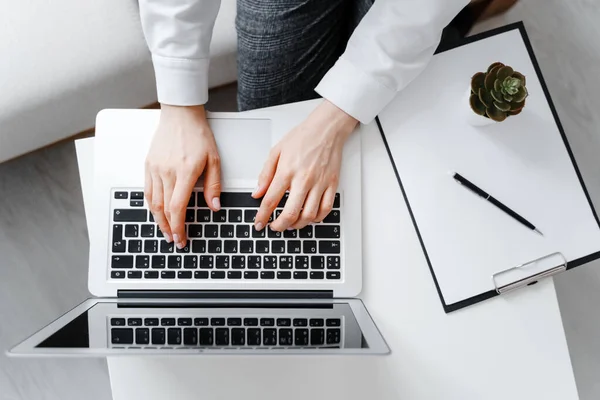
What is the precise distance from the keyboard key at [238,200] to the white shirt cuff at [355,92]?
0.54ft

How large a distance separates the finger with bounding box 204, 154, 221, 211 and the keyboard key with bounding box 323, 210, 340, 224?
14 cm

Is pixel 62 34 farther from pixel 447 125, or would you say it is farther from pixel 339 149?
pixel 447 125

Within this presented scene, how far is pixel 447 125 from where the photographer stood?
73 centimetres

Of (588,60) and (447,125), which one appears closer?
(447,125)

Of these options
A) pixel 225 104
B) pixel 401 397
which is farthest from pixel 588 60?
pixel 401 397

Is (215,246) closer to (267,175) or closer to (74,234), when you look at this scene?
(267,175)

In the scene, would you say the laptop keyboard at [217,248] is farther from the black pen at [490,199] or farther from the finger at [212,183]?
the black pen at [490,199]

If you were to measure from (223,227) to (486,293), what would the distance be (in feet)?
1.17

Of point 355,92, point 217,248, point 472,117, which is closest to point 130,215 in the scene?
Answer: point 217,248

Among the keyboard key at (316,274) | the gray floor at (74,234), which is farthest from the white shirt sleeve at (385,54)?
the gray floor at (74,234)

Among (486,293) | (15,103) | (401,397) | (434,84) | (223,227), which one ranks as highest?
(15,103)

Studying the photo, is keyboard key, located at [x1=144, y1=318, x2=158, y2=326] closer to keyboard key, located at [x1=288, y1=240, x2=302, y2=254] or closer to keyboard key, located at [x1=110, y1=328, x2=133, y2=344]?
keyboard key, located at [x1=110, y1=328, x2=133, y2=344]

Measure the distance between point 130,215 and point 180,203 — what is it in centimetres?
8

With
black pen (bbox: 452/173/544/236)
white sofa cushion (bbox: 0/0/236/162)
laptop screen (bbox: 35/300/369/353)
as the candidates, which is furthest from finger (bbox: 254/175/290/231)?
white sofa cushion (bbox: 0/0/236/162)
